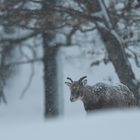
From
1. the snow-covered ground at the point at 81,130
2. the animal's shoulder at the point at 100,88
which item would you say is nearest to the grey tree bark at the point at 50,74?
the animal's shoulder at the point at 100,88

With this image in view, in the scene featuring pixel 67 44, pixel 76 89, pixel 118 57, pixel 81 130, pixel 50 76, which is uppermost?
pixel 67 44

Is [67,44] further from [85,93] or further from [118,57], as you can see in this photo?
[85,93]

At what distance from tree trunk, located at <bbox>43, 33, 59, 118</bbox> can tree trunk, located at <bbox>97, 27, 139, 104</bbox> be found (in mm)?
1940

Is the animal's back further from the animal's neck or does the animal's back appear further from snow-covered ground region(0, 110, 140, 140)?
snow-covered ground region(0, 110, 140, 140)

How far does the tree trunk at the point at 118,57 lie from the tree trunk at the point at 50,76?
6.37ft

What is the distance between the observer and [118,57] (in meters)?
21.0

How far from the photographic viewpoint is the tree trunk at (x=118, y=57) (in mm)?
20391

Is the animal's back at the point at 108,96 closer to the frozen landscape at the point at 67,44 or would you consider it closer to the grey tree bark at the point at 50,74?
the frozen landscape at the point at 67,44

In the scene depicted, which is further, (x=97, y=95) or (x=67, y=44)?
(x=67, y=44)

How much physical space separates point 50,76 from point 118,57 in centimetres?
245

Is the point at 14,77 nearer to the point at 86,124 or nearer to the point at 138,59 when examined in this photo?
the point at 138,59

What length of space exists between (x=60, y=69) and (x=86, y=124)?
16108 millimetres

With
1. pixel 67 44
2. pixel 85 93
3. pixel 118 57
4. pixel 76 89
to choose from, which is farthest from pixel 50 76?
pixel 76 89

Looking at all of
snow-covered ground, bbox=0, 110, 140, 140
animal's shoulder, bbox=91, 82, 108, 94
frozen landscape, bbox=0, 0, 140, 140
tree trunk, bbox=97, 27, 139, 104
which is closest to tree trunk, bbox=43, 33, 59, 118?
frozen landscape, bbox=0, 0, 140, 140
